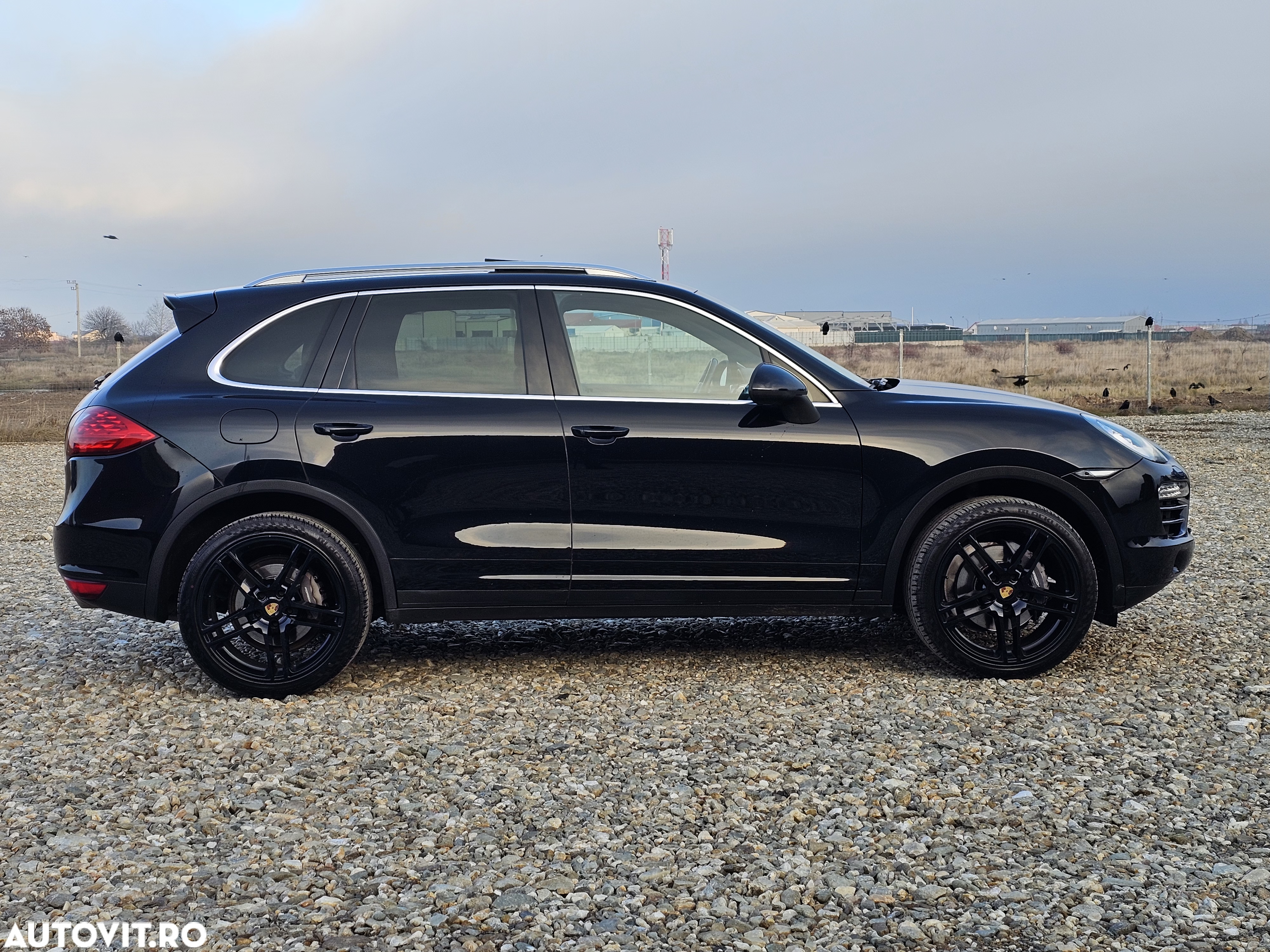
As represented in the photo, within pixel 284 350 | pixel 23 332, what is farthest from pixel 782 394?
pixel 23 332

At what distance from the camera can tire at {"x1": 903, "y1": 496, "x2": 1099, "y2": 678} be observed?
494 cm

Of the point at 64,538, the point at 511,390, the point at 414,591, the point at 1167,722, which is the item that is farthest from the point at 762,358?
the point at 64,538

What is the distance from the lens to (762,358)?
504 centimetres

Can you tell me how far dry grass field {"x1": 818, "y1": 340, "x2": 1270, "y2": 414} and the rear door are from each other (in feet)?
28.6

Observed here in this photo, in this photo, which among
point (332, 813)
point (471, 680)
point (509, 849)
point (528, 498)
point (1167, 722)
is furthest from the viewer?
point (471, 680)

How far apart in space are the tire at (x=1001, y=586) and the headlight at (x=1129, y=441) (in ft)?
1.67

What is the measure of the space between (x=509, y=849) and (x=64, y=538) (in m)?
2.73

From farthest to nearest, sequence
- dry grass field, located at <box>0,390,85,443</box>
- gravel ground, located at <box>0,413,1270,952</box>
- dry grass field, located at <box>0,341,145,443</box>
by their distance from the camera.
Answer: dry grass field, located at <box>0,341,145,443</box>
dry grass field, located at <box>0,390,85,443</box>
gravel ground, located at <box>0,413,1270,952</box>

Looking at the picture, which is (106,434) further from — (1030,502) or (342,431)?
(1030,502)

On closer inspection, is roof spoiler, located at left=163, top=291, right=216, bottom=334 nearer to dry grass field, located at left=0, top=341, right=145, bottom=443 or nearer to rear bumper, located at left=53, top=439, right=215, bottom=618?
rear bumper, located at left=53, top=439, right=215, bottom=618

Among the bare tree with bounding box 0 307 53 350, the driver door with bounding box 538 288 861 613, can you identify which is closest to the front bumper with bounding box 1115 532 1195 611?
the driver door with bounding box 538 288 861 613

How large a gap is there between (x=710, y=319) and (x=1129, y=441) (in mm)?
2011

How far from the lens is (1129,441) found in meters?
5.18

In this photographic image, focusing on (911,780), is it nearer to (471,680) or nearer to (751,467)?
(751,467)
